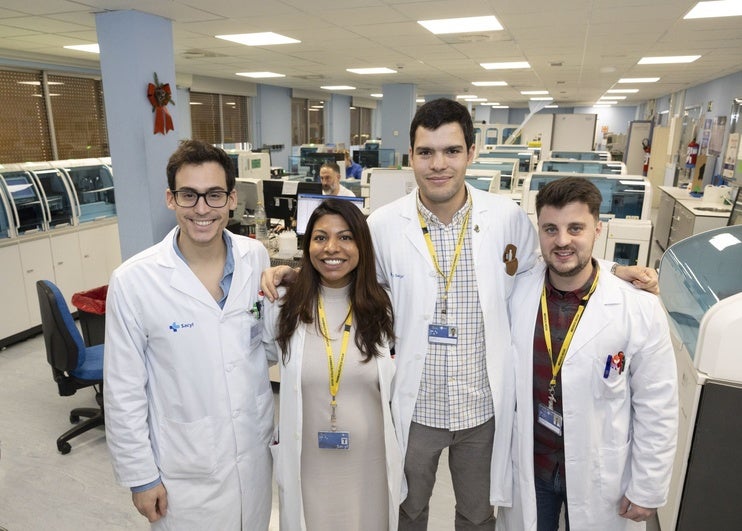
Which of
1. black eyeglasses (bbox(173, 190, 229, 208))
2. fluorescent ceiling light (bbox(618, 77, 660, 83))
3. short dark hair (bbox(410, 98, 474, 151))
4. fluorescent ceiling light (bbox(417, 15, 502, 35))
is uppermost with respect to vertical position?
fluorescent ceiling light (bbox(618, 77, 660, 83))

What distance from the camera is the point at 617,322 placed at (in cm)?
156

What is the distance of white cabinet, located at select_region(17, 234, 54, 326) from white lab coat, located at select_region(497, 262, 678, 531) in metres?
4.65

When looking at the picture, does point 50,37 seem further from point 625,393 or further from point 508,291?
point 625,393

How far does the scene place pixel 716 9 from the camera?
4.08 meters

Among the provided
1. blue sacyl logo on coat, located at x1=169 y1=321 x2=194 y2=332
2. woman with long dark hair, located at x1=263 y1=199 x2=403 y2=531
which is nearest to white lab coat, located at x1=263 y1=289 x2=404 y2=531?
woman with long dark hair, located at x1=263 y1=199 x2=403 y2=531

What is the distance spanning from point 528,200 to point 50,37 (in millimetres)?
5298

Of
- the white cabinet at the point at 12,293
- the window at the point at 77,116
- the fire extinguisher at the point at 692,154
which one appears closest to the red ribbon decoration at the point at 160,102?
the white cabinet at the point at 12,293

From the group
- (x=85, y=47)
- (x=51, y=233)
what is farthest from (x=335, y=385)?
(x=85, y=47)

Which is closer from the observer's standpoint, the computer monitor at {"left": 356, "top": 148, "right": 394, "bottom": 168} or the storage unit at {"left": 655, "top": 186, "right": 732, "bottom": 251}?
the storage unit at {"left": 655, "top": 186, "right": 732, "bottom": 251}

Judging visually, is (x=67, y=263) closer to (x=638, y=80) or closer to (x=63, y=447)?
(x=63, y=447)

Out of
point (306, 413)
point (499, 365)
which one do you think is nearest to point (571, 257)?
point (499, 365)

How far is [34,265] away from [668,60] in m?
8.37

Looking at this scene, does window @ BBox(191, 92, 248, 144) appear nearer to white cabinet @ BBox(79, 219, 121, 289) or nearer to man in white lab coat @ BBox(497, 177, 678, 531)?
white cabinet @ BBox(79, 219, 121, 289)

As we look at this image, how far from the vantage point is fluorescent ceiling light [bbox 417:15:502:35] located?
447cm
